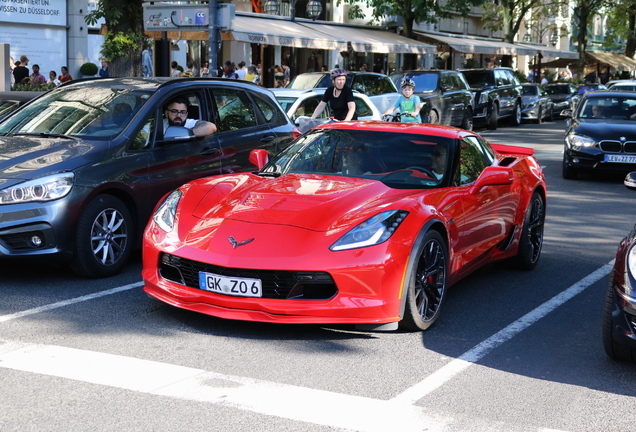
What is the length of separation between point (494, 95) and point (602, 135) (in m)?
13.3

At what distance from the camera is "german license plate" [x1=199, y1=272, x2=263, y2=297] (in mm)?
5496

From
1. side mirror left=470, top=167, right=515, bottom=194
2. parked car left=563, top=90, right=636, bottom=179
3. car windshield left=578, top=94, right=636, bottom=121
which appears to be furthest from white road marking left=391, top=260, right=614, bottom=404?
car windshield left=578, top=94, right=636, bottom=121

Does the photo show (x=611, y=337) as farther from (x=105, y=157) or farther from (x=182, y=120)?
(x=182, y=120)

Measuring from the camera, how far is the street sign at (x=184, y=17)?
51.3 ft

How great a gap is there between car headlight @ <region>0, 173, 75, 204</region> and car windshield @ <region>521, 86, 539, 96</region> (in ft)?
88.8

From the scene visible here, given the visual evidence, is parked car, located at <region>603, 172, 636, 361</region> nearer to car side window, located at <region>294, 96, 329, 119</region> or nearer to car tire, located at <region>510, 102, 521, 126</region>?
car side window, located at <region>294, 96, 329, 119</region>

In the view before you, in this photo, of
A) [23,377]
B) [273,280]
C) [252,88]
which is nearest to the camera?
[23,377]

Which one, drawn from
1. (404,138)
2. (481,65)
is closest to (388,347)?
(404,138)

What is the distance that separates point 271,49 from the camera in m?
35.6

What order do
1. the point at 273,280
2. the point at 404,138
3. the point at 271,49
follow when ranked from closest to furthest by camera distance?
the point at 273,280 → the point at 404,138 → the point at 271,49

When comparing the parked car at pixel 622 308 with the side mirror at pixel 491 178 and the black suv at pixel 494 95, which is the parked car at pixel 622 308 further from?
the black suv at pixel 494 95

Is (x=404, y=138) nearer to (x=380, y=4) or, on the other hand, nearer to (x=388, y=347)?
(x=388, y=347)

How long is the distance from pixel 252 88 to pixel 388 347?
4.51 m

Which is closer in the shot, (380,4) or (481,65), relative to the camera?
(380,4)
